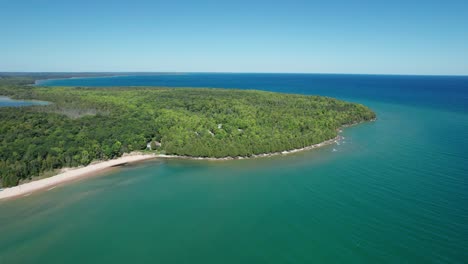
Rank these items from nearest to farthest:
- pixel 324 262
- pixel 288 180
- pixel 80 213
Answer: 1. pixel 324 262
2. pixel 80 213
3. pixel 288 180

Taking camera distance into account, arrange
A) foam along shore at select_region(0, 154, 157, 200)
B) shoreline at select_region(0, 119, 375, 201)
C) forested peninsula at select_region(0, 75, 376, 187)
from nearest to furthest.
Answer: foam along shore at select_region(0, 154, 157, 200) < shoreline at select_region(0, 119, 375, 201) < forested peninsula at select_region(0, 75, 376, 187)

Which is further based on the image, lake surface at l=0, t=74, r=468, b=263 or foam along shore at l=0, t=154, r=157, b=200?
foam along shore at l=0, t=154, r=157, b=200

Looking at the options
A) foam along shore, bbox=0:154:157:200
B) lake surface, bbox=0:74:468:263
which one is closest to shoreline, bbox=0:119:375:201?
foam along shore, bbox=0:154:157:200

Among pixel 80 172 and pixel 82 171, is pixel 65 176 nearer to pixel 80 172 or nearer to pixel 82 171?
pixel 80 172

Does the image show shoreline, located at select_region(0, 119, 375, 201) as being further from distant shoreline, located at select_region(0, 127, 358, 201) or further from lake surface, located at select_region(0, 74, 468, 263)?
lake surface, located at select_region(0, 74, 468, 263)

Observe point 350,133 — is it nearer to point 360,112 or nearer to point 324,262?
point 360,112

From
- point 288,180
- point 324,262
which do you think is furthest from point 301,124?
point 324,262
